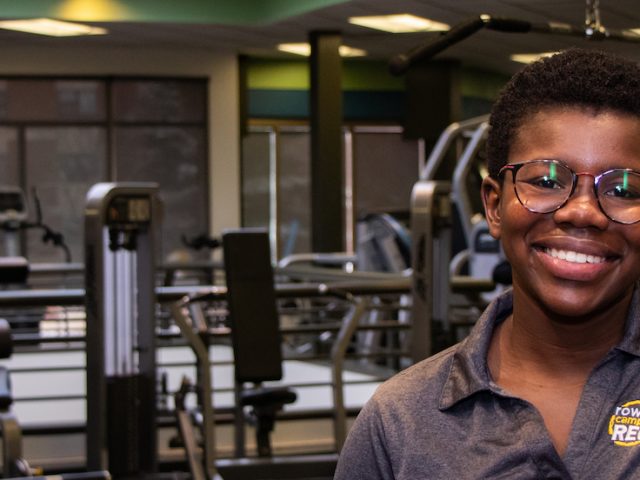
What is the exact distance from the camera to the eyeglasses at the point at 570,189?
926 millimetres

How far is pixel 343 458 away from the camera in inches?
39.7

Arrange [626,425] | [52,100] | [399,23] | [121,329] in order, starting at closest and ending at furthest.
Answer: [626,425] → [121,329] → [399,23] → [52,100]

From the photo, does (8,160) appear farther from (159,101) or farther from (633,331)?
(633,331)

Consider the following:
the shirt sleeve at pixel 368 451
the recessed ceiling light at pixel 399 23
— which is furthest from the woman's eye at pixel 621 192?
the recessed ceiling light at pixel 399 23

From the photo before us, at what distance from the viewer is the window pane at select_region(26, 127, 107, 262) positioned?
43.5ft

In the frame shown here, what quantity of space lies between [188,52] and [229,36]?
1.20 m

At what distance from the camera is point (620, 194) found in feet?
3.05

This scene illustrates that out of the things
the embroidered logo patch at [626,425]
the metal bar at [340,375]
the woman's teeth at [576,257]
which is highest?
the woman's teeth at [576,257]

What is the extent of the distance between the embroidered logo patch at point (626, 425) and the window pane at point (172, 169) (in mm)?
12730

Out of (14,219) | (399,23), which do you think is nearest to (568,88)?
(14,219)

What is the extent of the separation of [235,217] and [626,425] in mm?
12897

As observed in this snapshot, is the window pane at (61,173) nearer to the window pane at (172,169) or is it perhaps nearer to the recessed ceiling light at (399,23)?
the window pane at (172,169)

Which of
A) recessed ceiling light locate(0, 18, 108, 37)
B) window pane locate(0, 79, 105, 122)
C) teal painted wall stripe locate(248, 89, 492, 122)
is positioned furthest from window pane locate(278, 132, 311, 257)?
recessed ceiling light locate(0, 18, 108, 37)

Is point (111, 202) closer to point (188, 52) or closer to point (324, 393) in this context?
point (324, 393)
